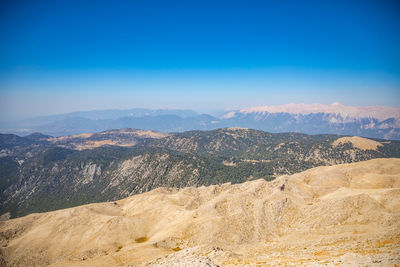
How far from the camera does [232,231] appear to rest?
83125mm

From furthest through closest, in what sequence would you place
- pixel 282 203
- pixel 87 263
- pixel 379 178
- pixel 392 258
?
1. pixel 379 178
2. pixel 282 203
3. pixel 87 263
4. pixel 392 258

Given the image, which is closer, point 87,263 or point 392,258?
point 392,258

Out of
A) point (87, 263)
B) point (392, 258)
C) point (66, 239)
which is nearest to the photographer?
point (392, 258)

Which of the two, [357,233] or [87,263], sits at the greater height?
[357,233]

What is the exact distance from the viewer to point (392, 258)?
121ft

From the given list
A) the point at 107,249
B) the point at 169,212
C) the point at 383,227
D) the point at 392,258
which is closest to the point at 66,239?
the point at 107,249

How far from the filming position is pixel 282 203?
96.1 metres

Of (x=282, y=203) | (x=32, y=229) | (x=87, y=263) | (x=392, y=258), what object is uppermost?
(x=392, y=258)

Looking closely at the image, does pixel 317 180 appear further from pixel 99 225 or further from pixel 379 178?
pixel 99 225

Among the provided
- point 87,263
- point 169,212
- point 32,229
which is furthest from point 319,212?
point 32,229

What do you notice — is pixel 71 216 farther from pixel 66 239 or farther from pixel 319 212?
pixel 319 212

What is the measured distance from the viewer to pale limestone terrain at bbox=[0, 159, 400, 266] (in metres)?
54.8

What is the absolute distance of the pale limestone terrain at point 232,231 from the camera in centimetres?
5481

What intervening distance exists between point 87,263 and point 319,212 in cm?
9184
